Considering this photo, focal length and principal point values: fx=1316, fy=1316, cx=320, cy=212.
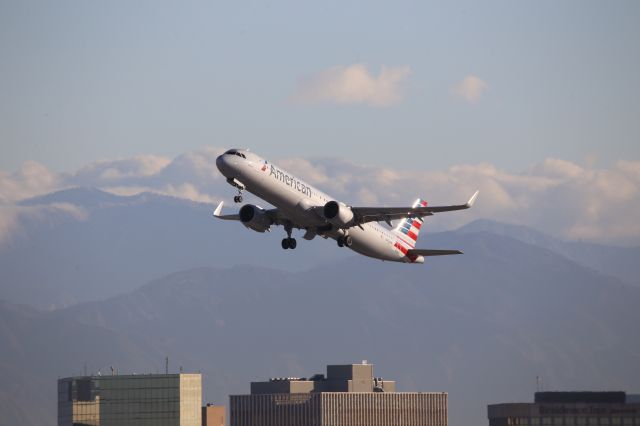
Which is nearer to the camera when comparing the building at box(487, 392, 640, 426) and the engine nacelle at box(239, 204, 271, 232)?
the engine nacelle at box(239, 204, 271, 232)

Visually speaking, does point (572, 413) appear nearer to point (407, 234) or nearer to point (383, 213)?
point (407, 234)

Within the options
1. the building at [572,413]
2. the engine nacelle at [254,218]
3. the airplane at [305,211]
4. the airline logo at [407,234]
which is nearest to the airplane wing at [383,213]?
the airplane at [305,211]

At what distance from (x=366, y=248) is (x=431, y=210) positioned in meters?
12.5

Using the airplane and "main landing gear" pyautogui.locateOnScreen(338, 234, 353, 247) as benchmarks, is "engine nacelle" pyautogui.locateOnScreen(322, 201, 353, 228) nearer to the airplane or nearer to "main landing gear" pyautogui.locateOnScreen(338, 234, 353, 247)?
the airplane

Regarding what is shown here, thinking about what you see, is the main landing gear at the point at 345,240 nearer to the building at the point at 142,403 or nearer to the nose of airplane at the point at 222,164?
the nose of airplane at the point at 222,164

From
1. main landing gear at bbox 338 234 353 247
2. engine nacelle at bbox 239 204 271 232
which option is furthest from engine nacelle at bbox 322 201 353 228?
engine nacelle at bbox 239 204 271 232

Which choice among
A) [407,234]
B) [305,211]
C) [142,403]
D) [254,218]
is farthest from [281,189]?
[142,403]

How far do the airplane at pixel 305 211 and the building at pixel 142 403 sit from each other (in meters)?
85.1

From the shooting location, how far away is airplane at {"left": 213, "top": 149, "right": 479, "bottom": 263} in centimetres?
9619

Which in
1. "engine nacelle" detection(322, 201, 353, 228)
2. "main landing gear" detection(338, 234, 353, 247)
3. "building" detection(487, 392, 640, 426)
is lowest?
"building" detection(487, 392, 640, 426)

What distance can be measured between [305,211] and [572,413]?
340 feet

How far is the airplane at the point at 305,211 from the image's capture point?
96188 mm

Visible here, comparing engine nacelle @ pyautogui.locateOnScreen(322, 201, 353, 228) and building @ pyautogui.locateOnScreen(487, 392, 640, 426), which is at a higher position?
engine nacelle @ pyautogui.locateOnScreen(322, 201, 353, 228)

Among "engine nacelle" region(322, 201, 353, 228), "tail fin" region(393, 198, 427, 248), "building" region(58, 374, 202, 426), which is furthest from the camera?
"building" region(58, 374, 202, 426)
